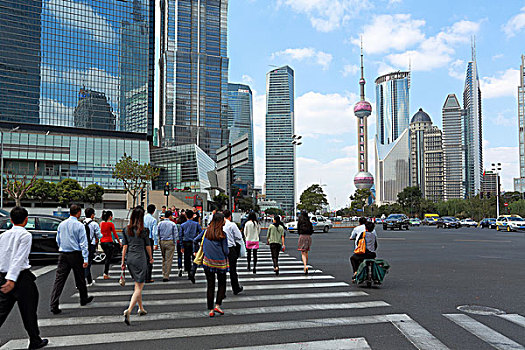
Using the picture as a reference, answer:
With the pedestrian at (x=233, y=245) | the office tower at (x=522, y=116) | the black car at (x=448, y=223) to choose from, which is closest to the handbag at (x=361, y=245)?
the pedestrian at (x=233, y=245)

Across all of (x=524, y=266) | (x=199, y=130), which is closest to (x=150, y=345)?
(x=524, y=266)

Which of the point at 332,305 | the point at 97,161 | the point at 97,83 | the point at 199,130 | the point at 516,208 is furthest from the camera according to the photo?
the point at 199,130

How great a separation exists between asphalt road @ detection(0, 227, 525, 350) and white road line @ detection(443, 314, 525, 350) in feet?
0.04

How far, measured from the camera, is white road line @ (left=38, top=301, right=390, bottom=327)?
6.68 m

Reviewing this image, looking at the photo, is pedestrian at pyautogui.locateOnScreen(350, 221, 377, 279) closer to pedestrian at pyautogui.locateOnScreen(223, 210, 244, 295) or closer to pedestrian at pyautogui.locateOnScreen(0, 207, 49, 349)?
pedestrian at pyautogui.locateOnScreen(223, 210, 244, 295)

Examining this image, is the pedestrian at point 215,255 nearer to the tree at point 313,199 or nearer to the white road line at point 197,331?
the white road line at point 197,331

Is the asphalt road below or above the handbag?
below

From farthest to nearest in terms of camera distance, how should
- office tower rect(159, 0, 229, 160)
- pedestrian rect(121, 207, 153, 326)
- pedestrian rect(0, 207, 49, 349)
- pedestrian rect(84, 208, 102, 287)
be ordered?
office tower rect(159, 0, 229, 160)
pedestrian rect(84, 208, 102, 287)
pedestrian rect(121, 207, 153, 326)
pedestrian rect(0, 207, 49, 349)

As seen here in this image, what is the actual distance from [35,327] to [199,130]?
148 metres

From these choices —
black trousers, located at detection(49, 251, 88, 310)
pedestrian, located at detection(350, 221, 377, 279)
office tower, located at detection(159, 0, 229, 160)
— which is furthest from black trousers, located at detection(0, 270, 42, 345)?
office tower, located at detection(159, 0, 229, 160)

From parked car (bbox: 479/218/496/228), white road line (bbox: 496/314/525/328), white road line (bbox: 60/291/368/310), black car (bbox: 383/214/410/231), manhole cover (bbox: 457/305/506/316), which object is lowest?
parked car (bbox: 479/218/496/228)

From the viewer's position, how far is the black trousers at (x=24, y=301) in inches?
196

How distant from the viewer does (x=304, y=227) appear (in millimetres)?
11812

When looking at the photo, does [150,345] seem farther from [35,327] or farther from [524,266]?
[524,266]
